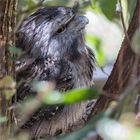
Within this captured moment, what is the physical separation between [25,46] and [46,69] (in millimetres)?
338

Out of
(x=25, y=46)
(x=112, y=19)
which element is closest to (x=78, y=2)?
(x=25, y=46)

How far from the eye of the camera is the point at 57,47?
9.05ft

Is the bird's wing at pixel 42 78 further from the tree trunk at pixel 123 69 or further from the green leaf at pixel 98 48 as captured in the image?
the tree trunk at pixel 123 69

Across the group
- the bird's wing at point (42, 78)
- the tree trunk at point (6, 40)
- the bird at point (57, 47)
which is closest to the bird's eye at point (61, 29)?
the bird at point (57, 47)

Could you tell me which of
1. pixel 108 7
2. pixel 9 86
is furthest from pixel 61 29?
pixel 9 86

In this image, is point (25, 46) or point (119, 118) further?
point (25, 46)

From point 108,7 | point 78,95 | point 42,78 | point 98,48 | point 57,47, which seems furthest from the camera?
point 57,47

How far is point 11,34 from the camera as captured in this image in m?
1.55

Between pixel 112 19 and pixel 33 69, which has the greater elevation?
pixel 112 19

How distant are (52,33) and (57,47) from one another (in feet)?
0.32

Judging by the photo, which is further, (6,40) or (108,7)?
(108,7)

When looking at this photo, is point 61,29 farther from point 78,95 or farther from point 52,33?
point 78,95

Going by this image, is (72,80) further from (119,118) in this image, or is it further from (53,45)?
(119,118)

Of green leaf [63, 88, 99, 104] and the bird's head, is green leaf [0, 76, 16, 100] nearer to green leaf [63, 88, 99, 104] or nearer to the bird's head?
green leaf [63, 88, 99, 104]
